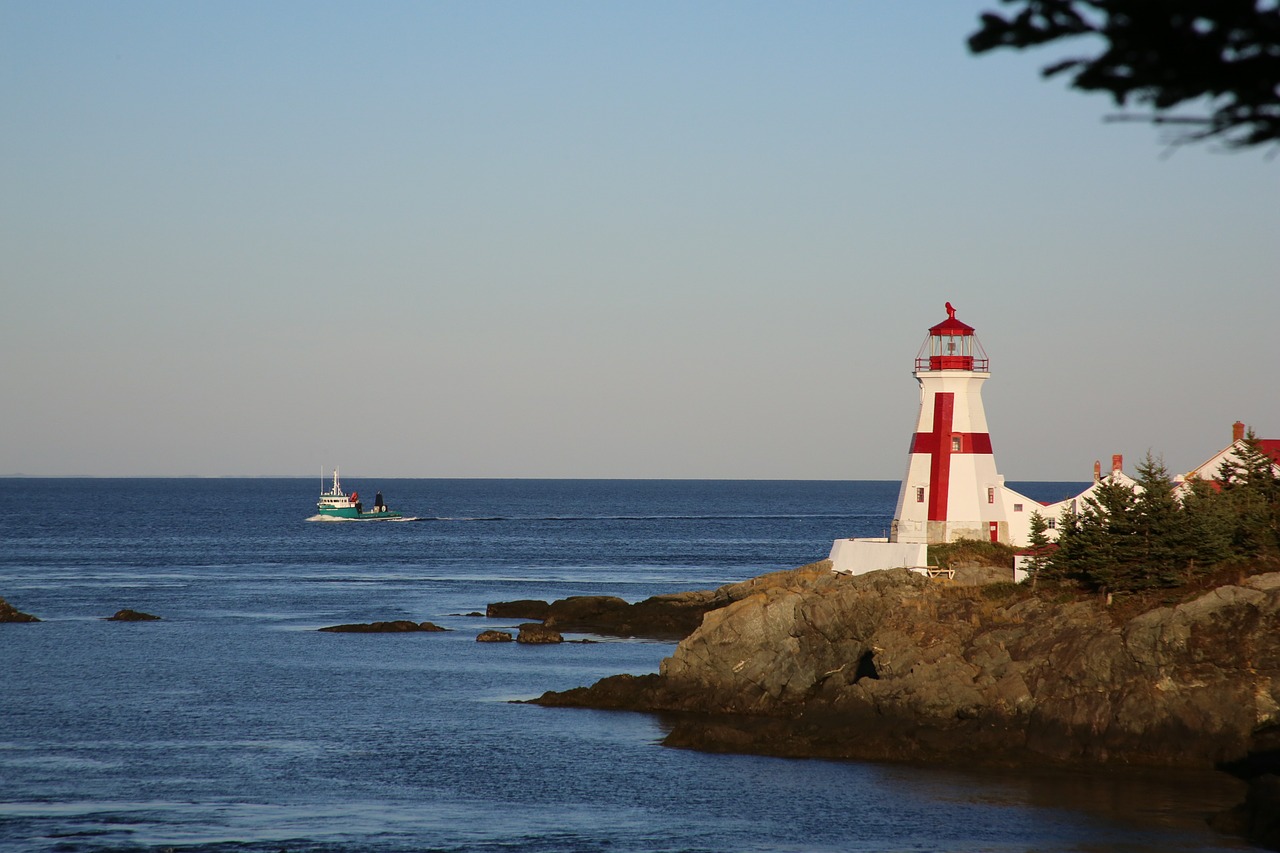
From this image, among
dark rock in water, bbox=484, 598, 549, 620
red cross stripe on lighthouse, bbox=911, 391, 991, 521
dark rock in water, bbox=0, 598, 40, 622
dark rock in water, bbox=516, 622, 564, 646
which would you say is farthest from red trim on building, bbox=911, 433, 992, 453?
dark rock in water, bbox=0, 598, 40, 622

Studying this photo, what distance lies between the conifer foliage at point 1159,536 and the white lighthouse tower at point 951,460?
8573mm

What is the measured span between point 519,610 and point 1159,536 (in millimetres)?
33704

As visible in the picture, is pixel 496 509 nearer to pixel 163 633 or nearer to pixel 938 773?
pixel 163 633

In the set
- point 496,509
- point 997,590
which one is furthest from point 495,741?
point 496,509

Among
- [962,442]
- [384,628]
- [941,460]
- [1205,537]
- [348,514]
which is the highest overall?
[962,442]

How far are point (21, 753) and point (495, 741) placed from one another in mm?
10683

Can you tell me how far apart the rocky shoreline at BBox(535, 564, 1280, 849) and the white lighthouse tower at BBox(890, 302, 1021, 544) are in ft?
22.9

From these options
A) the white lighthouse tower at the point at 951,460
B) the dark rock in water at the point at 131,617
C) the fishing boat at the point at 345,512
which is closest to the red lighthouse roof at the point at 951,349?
the white lighthouse tower at the point at 951,460

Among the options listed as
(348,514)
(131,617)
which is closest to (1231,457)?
(131,617)

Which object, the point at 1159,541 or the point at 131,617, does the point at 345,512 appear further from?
the point at 1159,541

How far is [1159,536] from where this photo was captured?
31.4 m

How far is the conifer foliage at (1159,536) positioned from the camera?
1224 inches

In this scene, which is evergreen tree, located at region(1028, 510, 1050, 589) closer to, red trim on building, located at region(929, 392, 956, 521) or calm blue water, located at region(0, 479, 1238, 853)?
red trim on building, located at region(929, 392, 956, 521)

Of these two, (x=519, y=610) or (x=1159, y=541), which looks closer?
(x=1159, y=541)
